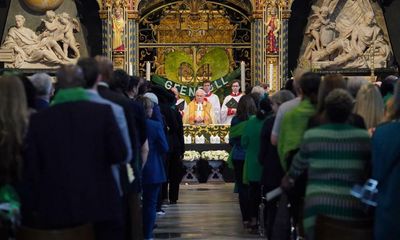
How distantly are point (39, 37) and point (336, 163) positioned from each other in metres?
19.1

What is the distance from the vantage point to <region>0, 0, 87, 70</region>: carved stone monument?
87.6ft

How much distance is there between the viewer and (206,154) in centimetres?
2402

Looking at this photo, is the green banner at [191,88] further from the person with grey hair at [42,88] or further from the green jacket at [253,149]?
the person with grey hair at [42,88]

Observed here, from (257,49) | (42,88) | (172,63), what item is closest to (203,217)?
(42,88)

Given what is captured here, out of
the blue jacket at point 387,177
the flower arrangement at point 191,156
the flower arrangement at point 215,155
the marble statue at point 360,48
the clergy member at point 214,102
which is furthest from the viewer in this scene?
the marble statue at point 360,48

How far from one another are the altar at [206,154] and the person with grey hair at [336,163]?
15.0m

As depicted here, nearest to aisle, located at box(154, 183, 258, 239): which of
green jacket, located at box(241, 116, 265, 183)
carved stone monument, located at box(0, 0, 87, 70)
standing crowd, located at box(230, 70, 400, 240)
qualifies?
green jacket, located at box(241, 116, 265, 183)

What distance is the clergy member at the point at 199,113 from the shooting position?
973 inches

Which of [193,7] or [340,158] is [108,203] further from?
[193,7]

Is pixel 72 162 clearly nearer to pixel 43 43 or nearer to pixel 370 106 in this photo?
pixel 370 106

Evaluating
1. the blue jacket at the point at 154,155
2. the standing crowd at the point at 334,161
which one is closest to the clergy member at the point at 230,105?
the blue jacket at the point at 154,155

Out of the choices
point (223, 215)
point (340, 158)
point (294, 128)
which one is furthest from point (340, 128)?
point (223, 215)

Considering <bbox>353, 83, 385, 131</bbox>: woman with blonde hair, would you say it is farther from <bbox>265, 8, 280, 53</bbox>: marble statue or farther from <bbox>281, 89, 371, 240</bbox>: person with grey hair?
<bbox>265, 8, 280, 53</bbox>: marble statue

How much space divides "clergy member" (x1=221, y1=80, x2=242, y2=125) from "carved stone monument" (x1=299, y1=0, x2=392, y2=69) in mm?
2904
